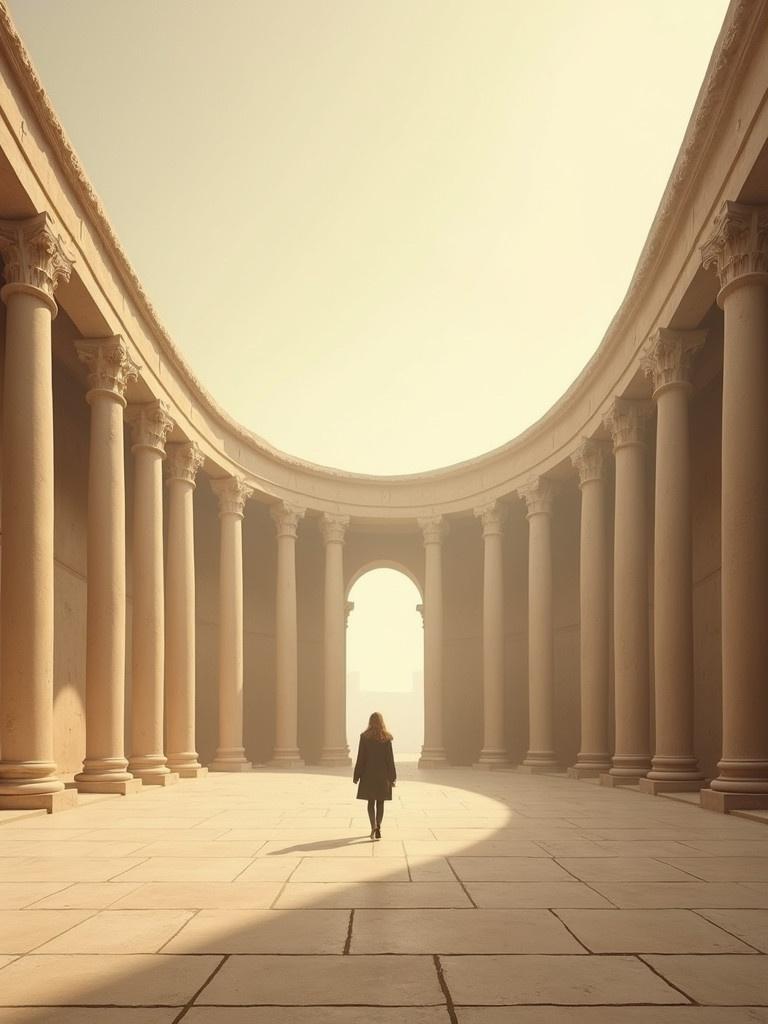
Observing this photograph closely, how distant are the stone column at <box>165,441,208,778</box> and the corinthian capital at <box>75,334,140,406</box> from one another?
431 inches

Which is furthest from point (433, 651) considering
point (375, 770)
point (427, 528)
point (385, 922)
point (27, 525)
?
point (385, 922)

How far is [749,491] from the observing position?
25.3m

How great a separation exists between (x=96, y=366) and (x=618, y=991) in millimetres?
29242

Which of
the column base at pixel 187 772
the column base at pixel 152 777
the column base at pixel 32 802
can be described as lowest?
the column base at pixel 187 772

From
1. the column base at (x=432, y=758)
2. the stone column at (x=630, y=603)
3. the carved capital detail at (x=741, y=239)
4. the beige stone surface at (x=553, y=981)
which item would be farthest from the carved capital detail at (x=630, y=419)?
the beige stone surface at (x=553, y=981)

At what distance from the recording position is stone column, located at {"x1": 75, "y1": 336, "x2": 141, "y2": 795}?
107 feet

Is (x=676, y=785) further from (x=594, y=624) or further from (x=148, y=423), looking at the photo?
(x=148, y=423)

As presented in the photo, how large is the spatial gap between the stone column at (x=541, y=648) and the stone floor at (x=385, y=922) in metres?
26.6

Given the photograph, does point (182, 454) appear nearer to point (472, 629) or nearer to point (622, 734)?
point (622, 734)

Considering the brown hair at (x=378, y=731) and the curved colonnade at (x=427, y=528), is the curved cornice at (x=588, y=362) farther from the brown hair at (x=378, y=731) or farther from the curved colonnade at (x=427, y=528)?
the brown hair at (x=378, y=731)

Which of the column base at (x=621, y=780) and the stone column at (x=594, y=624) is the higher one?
the stone column at (x=594, y=624)

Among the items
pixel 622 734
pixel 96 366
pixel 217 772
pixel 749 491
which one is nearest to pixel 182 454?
pixel 96 366

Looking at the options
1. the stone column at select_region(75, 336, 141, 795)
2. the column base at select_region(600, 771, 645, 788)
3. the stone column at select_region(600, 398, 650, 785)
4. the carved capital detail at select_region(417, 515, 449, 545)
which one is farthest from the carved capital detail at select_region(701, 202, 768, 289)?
the carved capital detail at select_region(417, 515, 449, 545)

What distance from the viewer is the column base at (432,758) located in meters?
59.2
